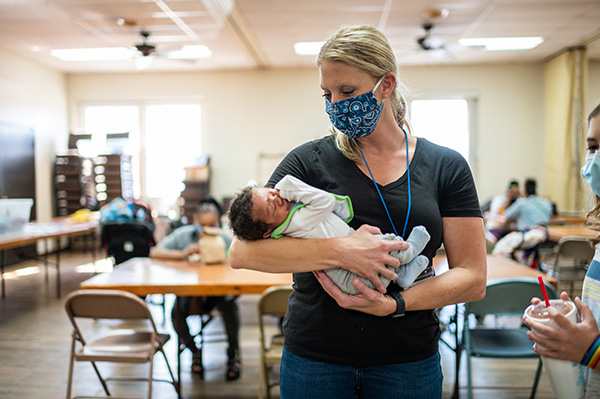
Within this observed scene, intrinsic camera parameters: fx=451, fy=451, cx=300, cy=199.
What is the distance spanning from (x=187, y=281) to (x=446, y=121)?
7.54 meters

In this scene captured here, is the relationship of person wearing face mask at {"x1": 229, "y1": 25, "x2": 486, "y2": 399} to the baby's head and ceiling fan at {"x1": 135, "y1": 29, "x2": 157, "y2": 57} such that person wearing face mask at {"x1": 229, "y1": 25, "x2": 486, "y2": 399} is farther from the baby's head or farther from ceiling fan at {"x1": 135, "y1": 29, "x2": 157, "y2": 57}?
ceiling fan at {"x1": 135, "y1": 29, "x2": 157, "y2": 57}

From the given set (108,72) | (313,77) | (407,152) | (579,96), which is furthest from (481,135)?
(407,152)

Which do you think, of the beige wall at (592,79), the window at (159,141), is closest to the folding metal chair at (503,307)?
the beige wall at (592,79)

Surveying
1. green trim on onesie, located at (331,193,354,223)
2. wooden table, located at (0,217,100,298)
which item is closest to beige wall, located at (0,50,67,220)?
wooden table, located at (0,217,100,298)

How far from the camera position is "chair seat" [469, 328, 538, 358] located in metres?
2.58

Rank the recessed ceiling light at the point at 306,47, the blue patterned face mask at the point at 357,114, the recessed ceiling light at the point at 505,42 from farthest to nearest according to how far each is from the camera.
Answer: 1. the recessed ceiling light at the point at 306,47
2. the recessed ceiling light at the point at 505,42
3. the blue patterned face mask at the point at 357,114

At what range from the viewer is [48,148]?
355 inches

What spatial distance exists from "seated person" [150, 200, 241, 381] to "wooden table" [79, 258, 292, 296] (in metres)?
0.30

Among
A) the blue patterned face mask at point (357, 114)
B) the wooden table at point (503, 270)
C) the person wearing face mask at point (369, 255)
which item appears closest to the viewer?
the person wearing face mask at point (369, 255)

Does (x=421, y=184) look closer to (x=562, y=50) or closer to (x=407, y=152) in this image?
(x=407, y=152)

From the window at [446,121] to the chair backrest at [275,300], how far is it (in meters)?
7.26

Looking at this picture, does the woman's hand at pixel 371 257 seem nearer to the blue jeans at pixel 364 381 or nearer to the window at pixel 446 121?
the blue jeans at pixel 364 381

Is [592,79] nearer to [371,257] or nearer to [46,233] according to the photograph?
[371,257]

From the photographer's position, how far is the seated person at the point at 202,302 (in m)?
3.31
